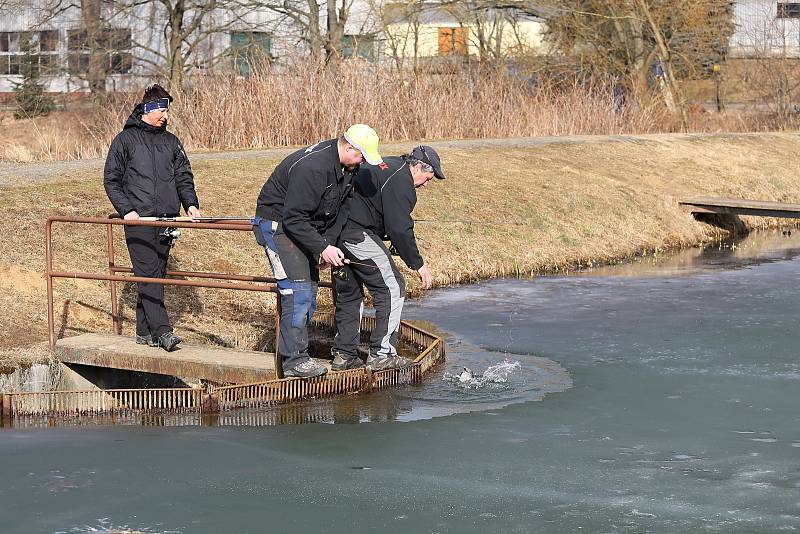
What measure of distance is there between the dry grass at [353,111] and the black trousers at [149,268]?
12320mm

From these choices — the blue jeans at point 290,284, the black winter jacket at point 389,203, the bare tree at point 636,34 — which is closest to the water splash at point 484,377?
the black winter jacket at point 389,203

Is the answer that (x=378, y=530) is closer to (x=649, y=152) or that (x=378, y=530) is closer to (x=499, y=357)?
(x=499, y=357)

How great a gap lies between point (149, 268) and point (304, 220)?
170 cm

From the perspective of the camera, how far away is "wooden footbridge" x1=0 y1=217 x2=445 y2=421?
27.2ft

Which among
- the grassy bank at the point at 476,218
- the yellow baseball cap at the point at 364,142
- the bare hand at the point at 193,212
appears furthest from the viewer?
the grassy bank at the point at 476,218

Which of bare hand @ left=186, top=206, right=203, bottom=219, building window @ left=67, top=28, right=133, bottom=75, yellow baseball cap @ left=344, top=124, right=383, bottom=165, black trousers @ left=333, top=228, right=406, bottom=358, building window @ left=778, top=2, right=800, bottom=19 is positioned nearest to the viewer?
yellow baseball cap @ left=344, top=124, right=383, bottom=165

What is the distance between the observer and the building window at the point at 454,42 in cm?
3319

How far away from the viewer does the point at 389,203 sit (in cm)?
866

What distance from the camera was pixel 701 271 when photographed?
15289 millimetres

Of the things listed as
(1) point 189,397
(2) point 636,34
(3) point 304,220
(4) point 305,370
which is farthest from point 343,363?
(2) point 636,34

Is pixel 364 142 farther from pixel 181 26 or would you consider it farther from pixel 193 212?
pixel 181 26

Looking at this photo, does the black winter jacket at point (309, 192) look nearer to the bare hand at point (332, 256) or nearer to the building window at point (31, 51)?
the bare hand at point (332, 256)

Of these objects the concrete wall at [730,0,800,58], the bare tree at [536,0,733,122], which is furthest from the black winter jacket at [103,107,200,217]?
the concrete wall at [730,0,800,58]

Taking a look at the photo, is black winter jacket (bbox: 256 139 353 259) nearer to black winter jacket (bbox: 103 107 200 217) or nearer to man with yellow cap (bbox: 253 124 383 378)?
man with yellow cap (bbox: 253 124 383 378)
